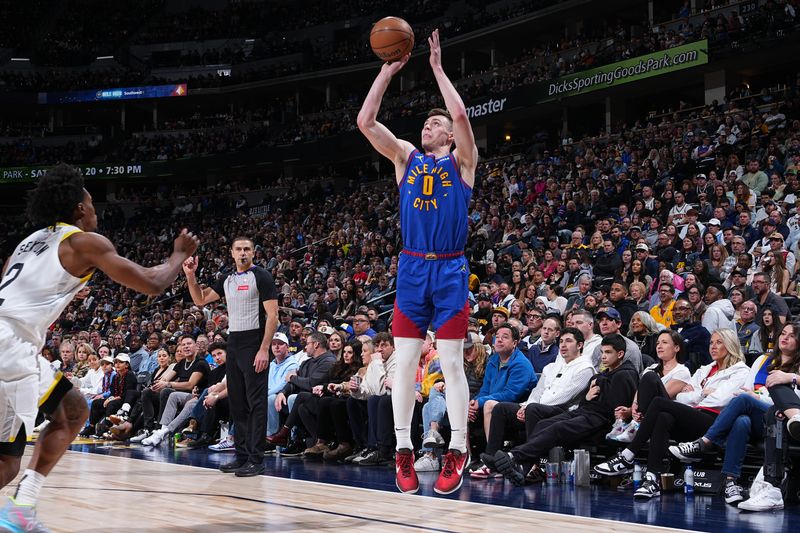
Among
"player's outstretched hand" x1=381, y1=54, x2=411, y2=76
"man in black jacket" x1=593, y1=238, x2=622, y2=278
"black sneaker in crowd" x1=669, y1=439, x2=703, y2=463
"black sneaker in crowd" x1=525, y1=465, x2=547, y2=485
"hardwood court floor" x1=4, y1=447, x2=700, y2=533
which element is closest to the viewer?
"hardwood court floor" x1=4, y1=447, x2=700, y2=533

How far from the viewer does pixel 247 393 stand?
22.4ft

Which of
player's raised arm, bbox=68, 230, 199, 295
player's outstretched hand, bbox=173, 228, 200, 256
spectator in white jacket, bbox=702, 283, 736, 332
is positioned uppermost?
player's outstretched hand, bbox=173, 228, 200, 256

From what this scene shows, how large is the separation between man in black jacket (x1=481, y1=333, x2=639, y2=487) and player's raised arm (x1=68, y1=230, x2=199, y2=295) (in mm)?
3497

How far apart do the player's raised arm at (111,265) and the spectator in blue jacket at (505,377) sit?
167 inches

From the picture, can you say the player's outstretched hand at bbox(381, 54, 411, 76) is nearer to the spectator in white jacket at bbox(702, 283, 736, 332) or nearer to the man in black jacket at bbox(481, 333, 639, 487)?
the man in black jacket at bbox(481, 333, 639, 487)

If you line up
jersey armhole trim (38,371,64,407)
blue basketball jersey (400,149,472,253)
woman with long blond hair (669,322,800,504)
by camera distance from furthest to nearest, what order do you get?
woman with long blond hair (669,322,800,504) < blue basketball jersey (400,149,472,253) < jersey armhole trim (38,371,64,407)

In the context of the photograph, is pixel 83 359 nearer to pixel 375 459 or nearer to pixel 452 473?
pixel 375 459

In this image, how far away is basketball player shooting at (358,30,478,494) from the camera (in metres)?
4.69

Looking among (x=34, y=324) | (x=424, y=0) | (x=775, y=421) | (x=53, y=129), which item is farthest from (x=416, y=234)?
(x=53, y=129)

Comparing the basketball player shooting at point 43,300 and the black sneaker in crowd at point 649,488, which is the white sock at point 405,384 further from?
the black sneaker in crowd at point 649,488

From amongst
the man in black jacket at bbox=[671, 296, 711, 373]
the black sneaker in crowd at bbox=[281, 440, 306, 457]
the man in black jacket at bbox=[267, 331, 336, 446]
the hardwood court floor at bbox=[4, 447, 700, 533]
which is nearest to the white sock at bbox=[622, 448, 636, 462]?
the man in black jacket at bbox=[671, 296, 711, 373]

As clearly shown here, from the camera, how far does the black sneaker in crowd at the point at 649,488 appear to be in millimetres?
5672

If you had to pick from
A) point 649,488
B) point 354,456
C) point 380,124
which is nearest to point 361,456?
point 354,456

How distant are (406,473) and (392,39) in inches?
102
